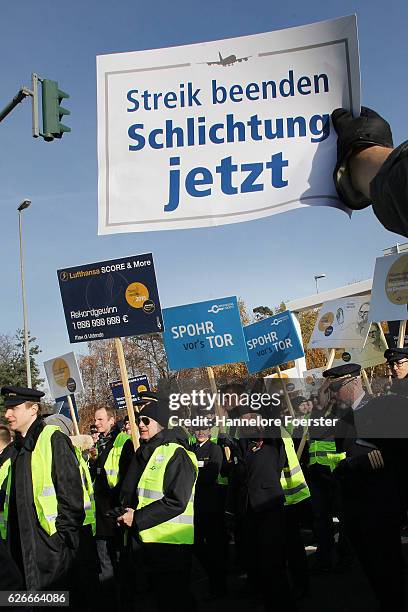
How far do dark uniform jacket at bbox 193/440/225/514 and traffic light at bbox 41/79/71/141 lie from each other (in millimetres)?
4650

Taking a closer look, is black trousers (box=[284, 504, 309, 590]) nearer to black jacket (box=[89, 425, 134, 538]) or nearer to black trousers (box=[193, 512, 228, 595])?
black trousers (box=[193, 512, 228, 595])

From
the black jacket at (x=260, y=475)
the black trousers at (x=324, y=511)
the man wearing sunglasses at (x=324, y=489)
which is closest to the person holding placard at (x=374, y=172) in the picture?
the black jacket at (x=260, y=475)

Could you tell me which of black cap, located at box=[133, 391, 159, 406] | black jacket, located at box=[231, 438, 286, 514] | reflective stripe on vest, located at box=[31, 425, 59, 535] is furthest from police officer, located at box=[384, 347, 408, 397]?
reflective stripe on vest, located at box=[31, 425, 59, 535]

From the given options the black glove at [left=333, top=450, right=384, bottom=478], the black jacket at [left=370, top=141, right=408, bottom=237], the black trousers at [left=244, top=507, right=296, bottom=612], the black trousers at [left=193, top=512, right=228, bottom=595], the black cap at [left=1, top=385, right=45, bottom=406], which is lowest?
the black trousers at [left=193, top=512, right=228, bottom=595]

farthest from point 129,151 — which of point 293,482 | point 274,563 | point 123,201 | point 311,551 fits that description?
point 311,551

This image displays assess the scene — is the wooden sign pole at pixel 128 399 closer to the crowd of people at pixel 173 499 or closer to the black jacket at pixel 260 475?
the crowd of people at pixel 173 499

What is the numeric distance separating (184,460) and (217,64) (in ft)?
11.5

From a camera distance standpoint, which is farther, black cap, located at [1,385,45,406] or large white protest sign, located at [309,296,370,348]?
large white protest sign, located at [309,296,370,348]

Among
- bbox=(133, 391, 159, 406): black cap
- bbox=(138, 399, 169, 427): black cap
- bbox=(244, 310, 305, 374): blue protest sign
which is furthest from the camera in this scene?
bbox=(244, 310, 305, 374): blue protest sign

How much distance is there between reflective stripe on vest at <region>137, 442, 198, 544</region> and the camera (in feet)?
16.3

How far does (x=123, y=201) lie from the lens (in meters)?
2.38

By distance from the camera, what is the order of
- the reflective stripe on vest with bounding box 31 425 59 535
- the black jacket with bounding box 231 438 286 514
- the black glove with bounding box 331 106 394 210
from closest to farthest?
the black glove with bounding box 331 106 394 210
the reflective stripe on vest with bounding box 31 425 59 535
the black jacket with bounding box 231 438 286 514

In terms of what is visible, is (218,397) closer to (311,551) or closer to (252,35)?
(311,551)

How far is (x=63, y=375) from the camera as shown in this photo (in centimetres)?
1466
